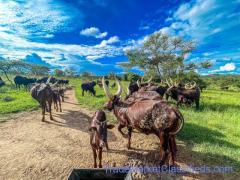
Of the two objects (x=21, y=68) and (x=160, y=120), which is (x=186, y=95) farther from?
(x=21, y=68)

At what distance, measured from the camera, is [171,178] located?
15.4ft

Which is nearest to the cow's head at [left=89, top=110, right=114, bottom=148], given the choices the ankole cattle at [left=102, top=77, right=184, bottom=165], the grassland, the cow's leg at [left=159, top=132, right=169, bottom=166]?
the ankole cattle at [left=102, top=77, right=184, bottom=165]

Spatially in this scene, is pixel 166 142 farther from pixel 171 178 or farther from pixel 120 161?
pixel 120 161

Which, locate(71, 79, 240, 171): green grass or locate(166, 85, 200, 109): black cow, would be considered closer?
locate(71, 79, 240, 171): green grass

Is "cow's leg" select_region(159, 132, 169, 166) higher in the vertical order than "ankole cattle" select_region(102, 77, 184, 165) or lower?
lower

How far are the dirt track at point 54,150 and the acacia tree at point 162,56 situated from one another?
13872 millimetres

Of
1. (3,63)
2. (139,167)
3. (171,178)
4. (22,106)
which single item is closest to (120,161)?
(139,167)

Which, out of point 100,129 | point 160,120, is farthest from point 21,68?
point 160,120

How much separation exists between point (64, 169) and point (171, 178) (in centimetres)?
259

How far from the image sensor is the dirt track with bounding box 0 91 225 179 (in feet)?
16.6

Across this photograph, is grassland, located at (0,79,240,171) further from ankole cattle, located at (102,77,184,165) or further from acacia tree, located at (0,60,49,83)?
acacia tree, located at (0,60,49,83)

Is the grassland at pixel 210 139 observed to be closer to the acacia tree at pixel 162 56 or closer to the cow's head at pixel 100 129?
the cow's head at pixel 100 129

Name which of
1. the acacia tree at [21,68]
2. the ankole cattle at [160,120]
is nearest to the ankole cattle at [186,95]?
the ankole cattle at [160,120]

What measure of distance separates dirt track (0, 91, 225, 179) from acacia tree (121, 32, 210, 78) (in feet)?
45.5
